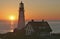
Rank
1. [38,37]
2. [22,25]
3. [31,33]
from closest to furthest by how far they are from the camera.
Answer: [38,37] → [31,33] → [22,25]

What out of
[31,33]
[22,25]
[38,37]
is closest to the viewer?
[38,37]

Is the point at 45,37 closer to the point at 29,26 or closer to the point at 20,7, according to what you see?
the point at 29,26

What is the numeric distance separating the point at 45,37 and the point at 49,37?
1075mm

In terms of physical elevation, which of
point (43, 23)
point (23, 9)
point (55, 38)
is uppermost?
point (23, 9)

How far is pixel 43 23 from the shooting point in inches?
1999

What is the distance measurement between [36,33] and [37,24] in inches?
115

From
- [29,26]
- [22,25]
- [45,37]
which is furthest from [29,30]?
[22,25]

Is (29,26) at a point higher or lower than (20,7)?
lower

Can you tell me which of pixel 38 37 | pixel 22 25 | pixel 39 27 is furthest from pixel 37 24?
pixel 22 25

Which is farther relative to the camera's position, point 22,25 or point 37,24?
point 22,25

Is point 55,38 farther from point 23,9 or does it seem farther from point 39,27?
point 23,9

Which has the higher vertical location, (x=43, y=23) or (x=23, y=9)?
(x=23, y=9)

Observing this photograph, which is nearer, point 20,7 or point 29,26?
point 29,26

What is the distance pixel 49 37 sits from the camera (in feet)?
159
